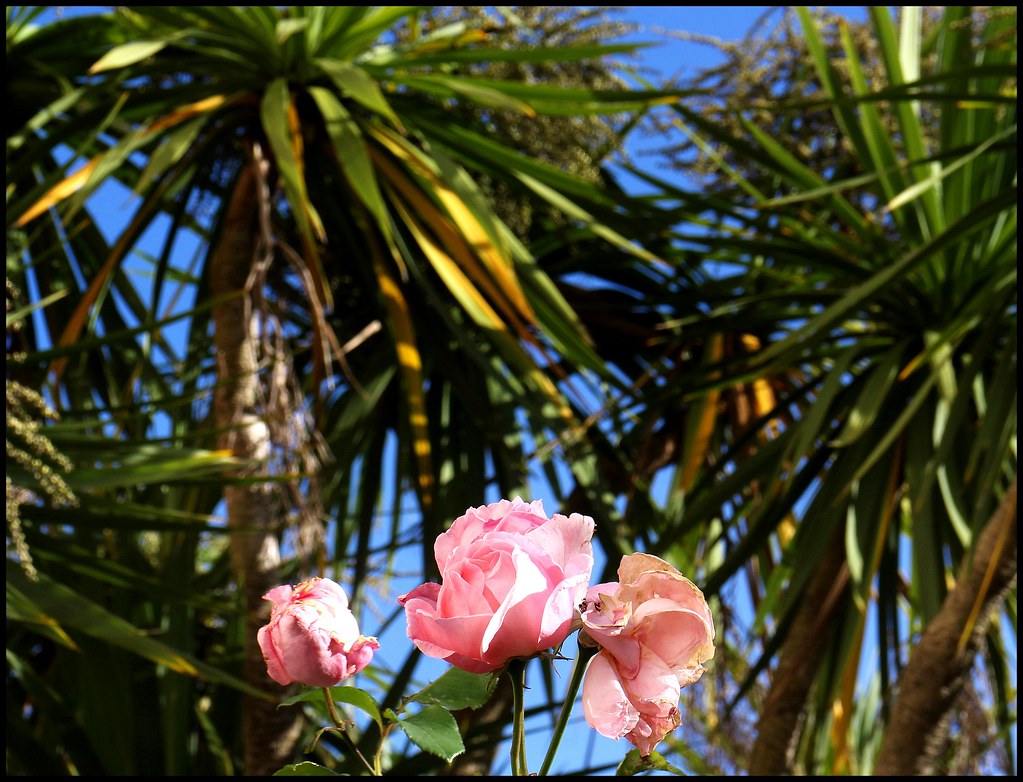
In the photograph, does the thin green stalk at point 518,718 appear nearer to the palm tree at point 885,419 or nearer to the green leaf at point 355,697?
the green leaf at point 355,697

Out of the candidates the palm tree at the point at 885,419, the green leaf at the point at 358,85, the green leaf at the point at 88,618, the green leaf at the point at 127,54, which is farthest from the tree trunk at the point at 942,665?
the green leaf at the point at 127,54

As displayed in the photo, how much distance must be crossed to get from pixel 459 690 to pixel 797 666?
5.97ft

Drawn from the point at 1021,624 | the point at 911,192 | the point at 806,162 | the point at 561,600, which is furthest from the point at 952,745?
the point at 561,600

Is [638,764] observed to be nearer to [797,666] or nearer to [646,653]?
[646,653]

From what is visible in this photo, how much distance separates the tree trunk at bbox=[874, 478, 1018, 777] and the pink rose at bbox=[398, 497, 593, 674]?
1367 millimetres

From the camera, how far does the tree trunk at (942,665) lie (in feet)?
5.27

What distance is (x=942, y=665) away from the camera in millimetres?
1616

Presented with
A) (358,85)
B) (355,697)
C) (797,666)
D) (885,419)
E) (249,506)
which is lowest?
(797,666)

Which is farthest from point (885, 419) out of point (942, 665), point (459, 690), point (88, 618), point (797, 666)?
point (459, 690)

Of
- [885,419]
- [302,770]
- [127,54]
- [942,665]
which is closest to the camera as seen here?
[302,770]

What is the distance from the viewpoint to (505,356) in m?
2.26

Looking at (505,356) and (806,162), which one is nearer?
(505,356)

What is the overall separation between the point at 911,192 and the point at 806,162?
1340 mm

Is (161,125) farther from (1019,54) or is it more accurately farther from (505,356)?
(1019,54)
